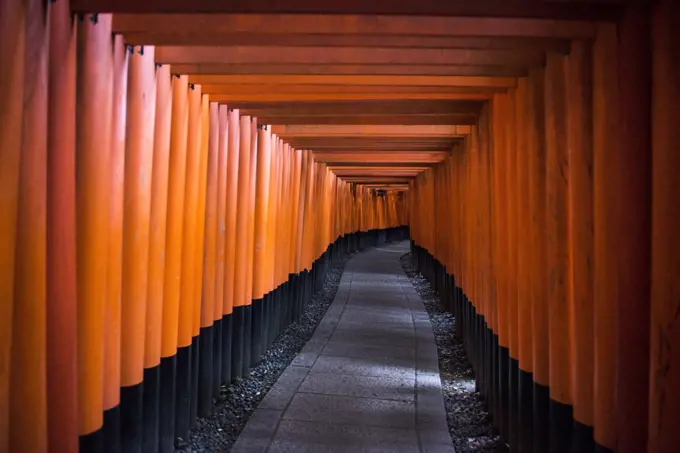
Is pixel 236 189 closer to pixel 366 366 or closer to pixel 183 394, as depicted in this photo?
pixel 183 394

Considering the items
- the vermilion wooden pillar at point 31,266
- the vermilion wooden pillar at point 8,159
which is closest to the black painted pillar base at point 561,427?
the vermilion wooden pillar at point 31,266

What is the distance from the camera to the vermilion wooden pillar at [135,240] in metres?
3.55

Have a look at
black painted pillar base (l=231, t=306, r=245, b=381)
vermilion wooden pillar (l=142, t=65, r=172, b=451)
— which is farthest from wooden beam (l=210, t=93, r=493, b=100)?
black painted pillar base (l=231, t=306, r=245, b=381)

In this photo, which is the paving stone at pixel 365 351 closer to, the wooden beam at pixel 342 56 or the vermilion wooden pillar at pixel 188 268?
the vermilion wooden pillar at pixel 188 268

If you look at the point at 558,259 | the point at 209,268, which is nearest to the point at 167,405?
the point at 209,268

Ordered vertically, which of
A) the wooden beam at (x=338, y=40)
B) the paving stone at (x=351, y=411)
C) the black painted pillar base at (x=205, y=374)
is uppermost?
the wooden beam at (x=338, y=40)

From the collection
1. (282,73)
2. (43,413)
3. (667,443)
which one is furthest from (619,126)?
(43,413)

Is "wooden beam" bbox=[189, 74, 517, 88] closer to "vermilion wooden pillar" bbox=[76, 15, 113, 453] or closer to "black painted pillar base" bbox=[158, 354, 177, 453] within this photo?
"vermilion wooden pillar" bbox=[76, 15, 113, 453]

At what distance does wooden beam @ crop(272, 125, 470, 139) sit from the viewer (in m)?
6.89

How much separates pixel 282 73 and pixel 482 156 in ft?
7.99

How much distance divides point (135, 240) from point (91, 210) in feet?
2.08

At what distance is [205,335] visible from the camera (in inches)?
206

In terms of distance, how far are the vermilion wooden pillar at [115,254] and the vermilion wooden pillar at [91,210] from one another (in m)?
0.15

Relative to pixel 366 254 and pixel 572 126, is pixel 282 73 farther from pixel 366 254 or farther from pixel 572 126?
pixel 366 254
